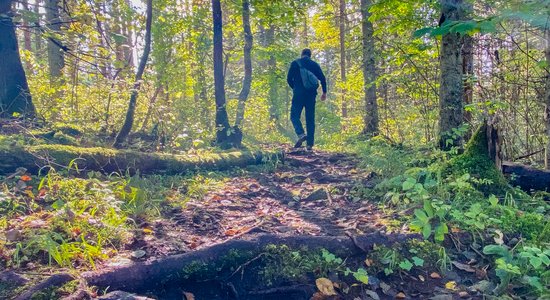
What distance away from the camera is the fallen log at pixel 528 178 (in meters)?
5.34

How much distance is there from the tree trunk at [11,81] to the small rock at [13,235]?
5052 millimetres

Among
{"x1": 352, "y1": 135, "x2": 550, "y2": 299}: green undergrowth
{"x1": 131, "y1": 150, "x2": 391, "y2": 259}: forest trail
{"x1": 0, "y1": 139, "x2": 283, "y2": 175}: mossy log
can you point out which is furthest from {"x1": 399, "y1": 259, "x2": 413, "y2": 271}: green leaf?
{"x1": 0, "y1": 139, "x2": 283, "y2": 175}: mossy log

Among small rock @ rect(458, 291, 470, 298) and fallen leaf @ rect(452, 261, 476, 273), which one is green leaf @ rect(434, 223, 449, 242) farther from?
small rock @ rect(458, 291, 470, 298)

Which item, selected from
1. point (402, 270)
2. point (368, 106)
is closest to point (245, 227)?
point (402, 270)

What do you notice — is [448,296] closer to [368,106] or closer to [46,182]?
[46,182]

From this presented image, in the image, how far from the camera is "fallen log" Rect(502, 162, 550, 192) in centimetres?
534

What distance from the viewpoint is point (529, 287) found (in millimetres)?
3184

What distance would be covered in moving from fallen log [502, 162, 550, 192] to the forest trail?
193cm

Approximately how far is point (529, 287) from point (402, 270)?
38.3 inches

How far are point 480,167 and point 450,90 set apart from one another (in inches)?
57.7

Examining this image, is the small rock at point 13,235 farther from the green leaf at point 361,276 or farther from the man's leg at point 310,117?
the man's leg at point 310,117

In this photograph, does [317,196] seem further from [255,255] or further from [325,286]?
[325,286]

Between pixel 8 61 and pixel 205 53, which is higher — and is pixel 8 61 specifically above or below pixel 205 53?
below

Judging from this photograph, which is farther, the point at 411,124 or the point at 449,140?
the point at 411,124
